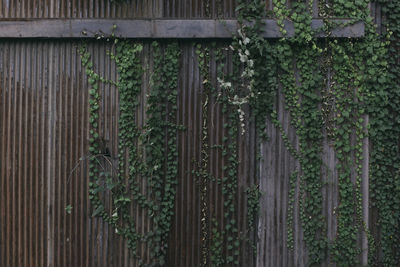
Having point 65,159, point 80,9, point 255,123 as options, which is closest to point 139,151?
point 65,159

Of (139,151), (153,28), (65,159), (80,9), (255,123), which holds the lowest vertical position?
(65,159)

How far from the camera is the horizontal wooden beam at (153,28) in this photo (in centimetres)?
532

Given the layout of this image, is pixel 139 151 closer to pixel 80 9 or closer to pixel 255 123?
pixel 255 123

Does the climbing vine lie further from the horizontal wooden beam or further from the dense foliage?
the horizontal wooden beam

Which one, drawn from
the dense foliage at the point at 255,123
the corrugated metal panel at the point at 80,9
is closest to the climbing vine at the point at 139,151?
the dense foliage at the point at 255,123

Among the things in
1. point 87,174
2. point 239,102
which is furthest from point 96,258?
point 239,102

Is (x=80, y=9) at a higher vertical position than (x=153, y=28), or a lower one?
higher

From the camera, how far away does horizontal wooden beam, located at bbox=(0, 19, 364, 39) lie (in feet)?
17.4

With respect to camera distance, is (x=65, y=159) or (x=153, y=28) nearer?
(x=153, y=28)

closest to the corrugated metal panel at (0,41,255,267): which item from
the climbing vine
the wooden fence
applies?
the wooden fence

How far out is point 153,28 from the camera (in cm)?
535

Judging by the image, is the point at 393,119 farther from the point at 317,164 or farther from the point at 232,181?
the point at 232,181

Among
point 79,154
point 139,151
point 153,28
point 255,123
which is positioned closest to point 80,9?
point 153,28

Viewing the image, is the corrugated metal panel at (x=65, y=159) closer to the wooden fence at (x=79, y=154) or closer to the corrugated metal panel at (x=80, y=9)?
the wooden fence at (x=79, y=154)
